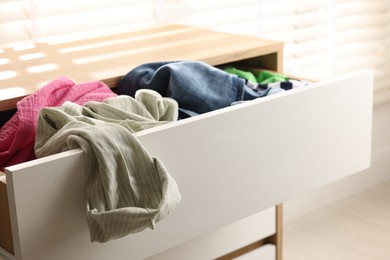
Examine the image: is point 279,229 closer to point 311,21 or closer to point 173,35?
point 173,35

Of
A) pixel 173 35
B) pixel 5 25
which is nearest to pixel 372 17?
pixel 173 35

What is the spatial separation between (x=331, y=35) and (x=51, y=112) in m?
1.32

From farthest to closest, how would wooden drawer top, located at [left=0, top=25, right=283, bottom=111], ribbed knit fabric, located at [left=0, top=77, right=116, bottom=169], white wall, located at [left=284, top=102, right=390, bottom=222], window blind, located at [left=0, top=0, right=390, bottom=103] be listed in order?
white wall, located at [left=284, top=102, right=390, bottom=222]
window blind, located at [left=0, top=0, right=390, bottom=103]
wooden drawer top, located at [left=0, top=25, right=283, bottom=111]
ribbed knit fabric, located at [left=0, top=77, right=116, bottom=169]

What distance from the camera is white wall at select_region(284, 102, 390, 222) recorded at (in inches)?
92.0

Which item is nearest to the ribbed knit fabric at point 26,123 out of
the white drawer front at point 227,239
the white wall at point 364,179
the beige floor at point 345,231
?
the white drawer front at point 227,239

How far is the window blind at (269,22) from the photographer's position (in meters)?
1.65

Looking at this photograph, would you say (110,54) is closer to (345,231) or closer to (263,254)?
(263,254)

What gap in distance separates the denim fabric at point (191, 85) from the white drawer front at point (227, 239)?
26cm

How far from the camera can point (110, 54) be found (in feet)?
4.81

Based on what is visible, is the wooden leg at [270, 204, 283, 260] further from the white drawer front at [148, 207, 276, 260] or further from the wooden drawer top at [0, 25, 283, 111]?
the wooden drawer top at [0, 25, 283, 111]

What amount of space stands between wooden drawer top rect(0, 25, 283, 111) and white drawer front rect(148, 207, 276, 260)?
12.6 inches

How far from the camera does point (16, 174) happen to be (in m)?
0.91

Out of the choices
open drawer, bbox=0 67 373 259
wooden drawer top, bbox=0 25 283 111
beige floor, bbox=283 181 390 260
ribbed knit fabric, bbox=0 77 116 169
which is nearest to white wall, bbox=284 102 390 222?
beige floor, bbox=283 181 390 260

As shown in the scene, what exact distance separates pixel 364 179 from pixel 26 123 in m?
1.62
